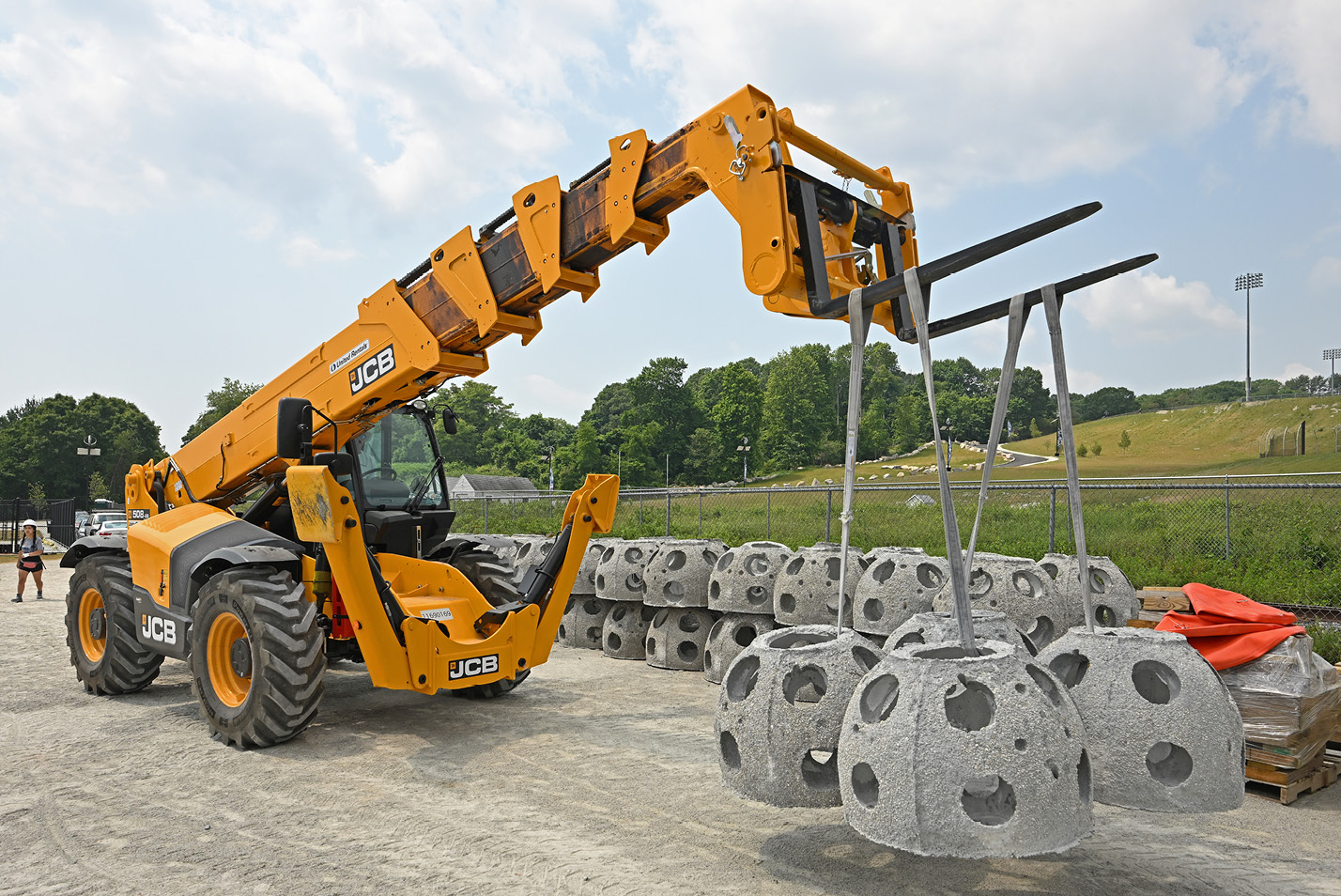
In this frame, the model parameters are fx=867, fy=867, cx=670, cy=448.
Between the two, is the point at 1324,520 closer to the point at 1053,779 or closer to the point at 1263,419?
the point at 1053,779

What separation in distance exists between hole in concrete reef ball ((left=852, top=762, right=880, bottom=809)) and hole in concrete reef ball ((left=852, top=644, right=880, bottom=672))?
0.85 m

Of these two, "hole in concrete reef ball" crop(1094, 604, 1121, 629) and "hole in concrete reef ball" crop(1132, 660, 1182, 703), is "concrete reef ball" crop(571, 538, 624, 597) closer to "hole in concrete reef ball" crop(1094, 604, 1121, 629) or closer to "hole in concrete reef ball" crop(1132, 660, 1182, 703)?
"hole in concrete reef ball" crop(1094, 604, 1121, 629)

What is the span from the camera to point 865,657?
4.47 metres

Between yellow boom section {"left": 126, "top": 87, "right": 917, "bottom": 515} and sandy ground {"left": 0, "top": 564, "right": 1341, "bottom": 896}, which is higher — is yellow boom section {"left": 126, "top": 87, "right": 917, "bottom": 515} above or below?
above

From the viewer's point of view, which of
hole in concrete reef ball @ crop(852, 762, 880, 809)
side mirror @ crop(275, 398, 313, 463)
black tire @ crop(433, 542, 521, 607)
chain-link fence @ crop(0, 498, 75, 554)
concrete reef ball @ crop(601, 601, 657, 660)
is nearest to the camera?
hole in concrete reef ball @ crop(852, 762, 880, 809)

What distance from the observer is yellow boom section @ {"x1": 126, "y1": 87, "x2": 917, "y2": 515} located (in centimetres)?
542

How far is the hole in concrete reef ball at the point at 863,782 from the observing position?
343cm

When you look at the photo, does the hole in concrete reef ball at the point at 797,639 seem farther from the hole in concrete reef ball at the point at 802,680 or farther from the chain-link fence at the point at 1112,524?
the chain-link fence at the point at 1112,524

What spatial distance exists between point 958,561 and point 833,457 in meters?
87.5

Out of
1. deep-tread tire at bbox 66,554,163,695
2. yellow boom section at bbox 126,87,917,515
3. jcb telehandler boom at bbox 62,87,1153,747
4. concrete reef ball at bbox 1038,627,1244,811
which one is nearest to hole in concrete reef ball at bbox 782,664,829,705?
concrete reef ball at bbox 1038,627,1244,811

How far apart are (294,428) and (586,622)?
5.51 meters

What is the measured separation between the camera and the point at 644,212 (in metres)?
6.42

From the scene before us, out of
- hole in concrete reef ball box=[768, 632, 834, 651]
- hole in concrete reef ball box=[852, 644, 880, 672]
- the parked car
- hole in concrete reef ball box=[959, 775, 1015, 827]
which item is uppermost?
the parked car

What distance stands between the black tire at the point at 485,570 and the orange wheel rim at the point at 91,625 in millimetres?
3525
